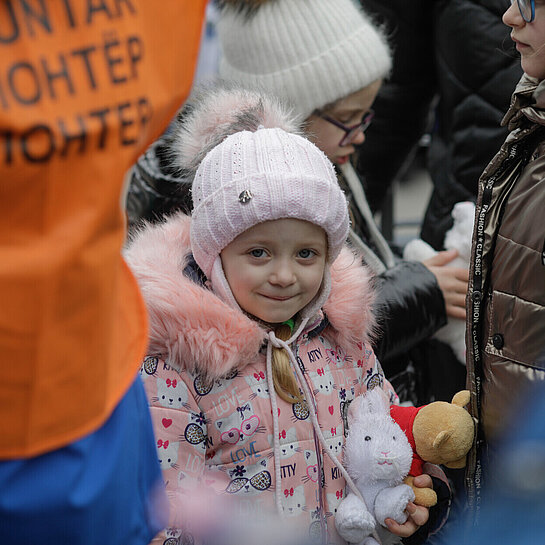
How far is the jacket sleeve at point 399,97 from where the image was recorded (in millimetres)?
2906

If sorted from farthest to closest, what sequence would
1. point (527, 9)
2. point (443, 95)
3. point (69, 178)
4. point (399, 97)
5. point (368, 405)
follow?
1. point (399, 97)
2. point (443, 95)
3. point (368, 405)
4. point (527, 9)
5. point (69, 178)

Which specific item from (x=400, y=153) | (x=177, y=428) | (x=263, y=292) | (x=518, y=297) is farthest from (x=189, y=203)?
(x=400, y=153)

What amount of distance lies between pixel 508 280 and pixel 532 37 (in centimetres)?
49

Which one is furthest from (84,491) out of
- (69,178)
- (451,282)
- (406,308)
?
(451,282)

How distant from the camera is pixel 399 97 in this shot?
304 cm

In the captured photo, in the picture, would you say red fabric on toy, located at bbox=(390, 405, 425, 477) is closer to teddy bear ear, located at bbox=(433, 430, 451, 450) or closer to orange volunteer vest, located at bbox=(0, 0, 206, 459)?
teddy bear ear, located at bbox=(433, 430, 451, 450)

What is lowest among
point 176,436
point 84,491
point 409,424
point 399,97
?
point 409,424

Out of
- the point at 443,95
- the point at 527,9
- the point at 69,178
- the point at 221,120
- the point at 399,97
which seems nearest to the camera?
the point at 69,178

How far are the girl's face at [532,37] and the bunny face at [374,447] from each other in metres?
0.79

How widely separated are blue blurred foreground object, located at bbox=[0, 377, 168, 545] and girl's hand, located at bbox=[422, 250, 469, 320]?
157cm

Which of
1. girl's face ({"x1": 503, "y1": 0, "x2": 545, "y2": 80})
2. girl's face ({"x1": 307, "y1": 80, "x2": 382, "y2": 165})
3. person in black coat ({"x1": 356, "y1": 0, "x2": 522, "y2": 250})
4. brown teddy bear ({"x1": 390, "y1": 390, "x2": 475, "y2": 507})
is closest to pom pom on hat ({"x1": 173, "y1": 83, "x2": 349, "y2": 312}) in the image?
brown teddy bear ({"x1": 390, "y1": 390, "x2": 475, "y2": 507})

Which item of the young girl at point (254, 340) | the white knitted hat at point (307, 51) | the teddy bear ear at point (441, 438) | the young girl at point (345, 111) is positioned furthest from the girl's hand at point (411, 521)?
the white knitted hat at point (307, 51)

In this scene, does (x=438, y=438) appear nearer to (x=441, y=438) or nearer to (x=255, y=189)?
(x=441, y=438)

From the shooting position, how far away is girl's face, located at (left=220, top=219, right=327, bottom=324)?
1.67 meters
